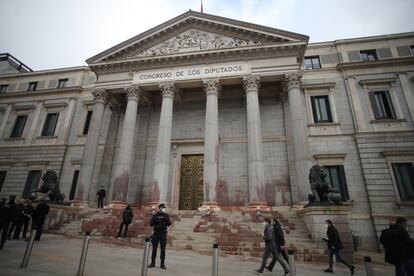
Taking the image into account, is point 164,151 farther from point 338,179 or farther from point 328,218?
point 338,179

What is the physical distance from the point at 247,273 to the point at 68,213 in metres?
12.9

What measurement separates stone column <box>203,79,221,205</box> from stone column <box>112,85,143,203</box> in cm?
547

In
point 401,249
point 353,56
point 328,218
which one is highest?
point 353,56

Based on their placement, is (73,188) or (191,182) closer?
(191,182)

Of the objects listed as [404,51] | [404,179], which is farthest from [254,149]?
[404,51]

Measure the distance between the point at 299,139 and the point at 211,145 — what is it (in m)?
5.57

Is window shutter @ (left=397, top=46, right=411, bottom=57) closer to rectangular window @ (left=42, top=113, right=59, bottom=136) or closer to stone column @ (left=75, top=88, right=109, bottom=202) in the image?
stone column @ (left=75, top=88, right=109, bottom=202)

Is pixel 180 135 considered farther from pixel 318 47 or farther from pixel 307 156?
pixel 318 47

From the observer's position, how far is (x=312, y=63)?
21.6 meters

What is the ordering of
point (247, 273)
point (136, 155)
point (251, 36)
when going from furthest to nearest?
point (136, 155) < point (251, 36) < point (247, 273)

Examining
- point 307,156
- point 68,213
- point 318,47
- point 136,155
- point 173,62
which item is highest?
point 318,47

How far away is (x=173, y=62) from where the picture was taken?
752 inches

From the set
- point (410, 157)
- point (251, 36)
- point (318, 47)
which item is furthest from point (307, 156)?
point (318, 47)

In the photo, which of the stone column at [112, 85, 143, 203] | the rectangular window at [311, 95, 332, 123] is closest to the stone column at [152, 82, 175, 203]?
the stone column at [112, 85, 143, 203]
